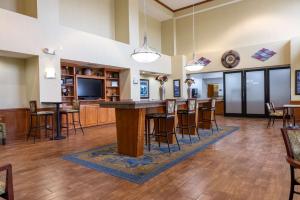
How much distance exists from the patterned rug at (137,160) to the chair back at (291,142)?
5.16 ft

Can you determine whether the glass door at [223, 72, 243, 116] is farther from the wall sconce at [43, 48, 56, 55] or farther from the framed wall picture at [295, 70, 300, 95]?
the wall sconce at [43, 48, 56, 55]

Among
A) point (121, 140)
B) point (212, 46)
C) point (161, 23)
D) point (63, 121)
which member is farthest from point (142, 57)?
point (161, 23)

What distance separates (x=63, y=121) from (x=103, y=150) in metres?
2.84

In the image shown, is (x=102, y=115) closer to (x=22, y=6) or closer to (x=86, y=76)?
(x=86, y=76)

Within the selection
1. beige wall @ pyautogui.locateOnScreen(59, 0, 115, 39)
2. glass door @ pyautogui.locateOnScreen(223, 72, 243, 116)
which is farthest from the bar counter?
glass door @ pyautogui.locateOnScreen(223, 72, 243, 116)

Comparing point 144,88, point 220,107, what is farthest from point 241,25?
point 144,88

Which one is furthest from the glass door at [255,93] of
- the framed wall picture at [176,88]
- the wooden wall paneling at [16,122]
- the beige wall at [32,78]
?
the wooden wall paneling at [16,122]

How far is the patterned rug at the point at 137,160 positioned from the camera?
276 centimetres

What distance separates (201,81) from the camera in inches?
479

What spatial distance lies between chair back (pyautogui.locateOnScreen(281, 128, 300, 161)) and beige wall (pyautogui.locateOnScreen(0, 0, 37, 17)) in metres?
5.79

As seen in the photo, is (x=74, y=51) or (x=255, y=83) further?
(x=255, y=83)

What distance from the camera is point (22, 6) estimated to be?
5520 millimetres

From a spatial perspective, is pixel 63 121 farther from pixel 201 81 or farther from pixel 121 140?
pixel 201 81

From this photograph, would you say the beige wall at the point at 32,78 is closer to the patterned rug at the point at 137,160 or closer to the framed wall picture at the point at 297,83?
the patterned rug at the point at 137,160
